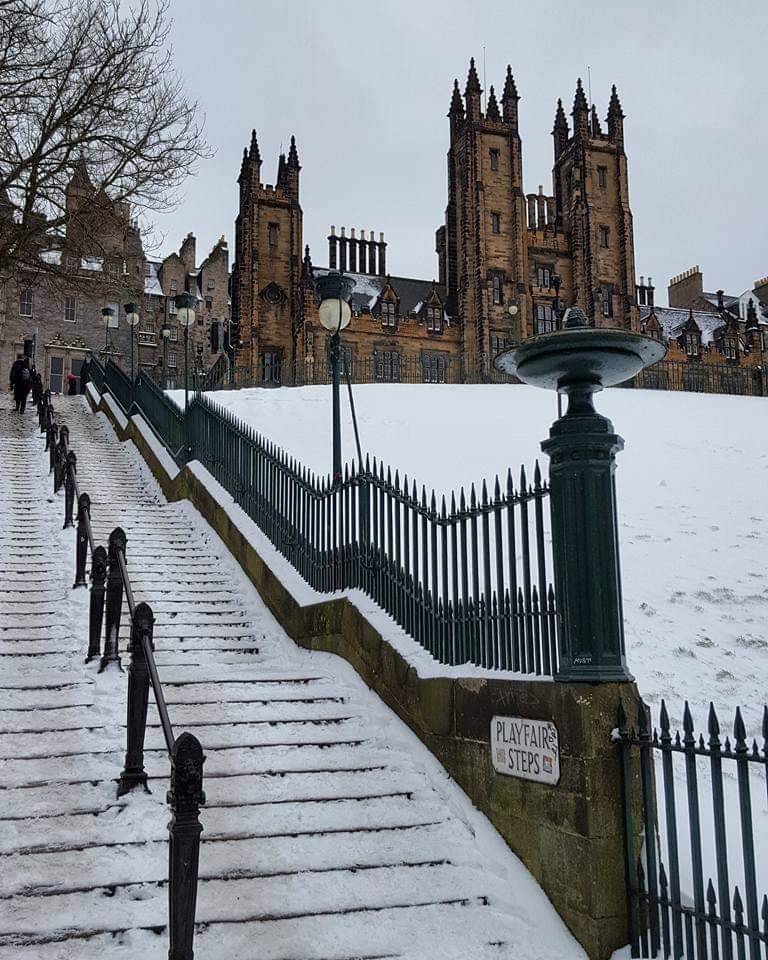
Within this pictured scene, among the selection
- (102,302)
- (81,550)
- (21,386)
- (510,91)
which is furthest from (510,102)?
(81,550)

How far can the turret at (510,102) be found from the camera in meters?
54.3

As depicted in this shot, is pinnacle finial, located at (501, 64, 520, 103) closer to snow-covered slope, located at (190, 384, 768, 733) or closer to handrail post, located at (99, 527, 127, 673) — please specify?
snow-covered slope, located at (190, 384, 768, 733)

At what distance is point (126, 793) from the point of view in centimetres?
508

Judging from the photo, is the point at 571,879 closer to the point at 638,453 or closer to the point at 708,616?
the point at 708,616

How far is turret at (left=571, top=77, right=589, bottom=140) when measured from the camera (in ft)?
185

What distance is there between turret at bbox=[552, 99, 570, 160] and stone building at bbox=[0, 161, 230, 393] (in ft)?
87.0

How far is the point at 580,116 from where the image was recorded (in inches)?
2222

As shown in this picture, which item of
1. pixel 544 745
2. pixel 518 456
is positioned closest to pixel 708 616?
pixel 544 745

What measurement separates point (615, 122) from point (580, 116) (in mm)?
2996

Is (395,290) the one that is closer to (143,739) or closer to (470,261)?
(470,261)

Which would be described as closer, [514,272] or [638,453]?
[638,453]

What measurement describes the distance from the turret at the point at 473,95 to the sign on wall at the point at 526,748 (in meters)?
53.6

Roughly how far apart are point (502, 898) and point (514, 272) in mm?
51314

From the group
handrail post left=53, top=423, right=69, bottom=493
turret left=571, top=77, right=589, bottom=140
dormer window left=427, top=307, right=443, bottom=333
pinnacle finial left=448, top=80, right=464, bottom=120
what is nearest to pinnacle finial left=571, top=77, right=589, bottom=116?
turret left=571, top=77, right=589, bottom=140
